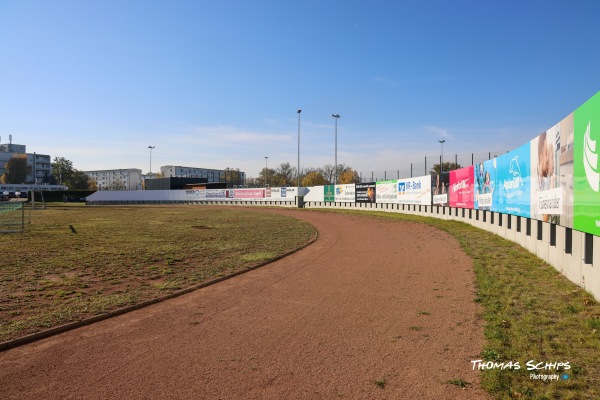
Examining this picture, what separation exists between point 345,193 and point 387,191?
7.88m

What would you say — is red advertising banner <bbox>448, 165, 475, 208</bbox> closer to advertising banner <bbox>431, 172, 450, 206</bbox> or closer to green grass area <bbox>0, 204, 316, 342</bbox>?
advertising banner <bbox>431, 172, 450, 206</bbox>

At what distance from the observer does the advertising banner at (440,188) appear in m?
25.3

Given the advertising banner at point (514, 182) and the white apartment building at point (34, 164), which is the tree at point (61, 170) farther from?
the advertising banner at point (514, 182)

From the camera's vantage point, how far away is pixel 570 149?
8.33 meters

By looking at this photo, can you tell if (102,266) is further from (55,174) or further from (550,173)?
(55,174)

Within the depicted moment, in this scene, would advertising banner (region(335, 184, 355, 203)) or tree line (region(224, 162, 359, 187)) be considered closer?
advertising banner (region(335, 184, 355, 203))

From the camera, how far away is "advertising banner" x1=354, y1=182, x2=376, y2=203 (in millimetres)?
38250

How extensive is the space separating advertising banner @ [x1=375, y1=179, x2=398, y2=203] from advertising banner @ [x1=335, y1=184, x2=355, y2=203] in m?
4.39

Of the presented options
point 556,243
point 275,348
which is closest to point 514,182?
point 556,243

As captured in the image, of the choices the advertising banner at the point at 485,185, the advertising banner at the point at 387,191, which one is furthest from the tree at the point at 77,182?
the advertising banner at the point at 485,185

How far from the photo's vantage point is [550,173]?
9.84m

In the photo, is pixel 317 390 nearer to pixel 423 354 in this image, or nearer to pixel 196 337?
pixel 423 354

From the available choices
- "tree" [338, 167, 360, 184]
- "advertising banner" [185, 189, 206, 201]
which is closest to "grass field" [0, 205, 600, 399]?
"advertising banner" [185, 189, 206, 201]

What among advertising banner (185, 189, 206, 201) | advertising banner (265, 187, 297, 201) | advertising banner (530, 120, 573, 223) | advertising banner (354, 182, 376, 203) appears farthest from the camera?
advertising banner (185, 189, 206, 201)
